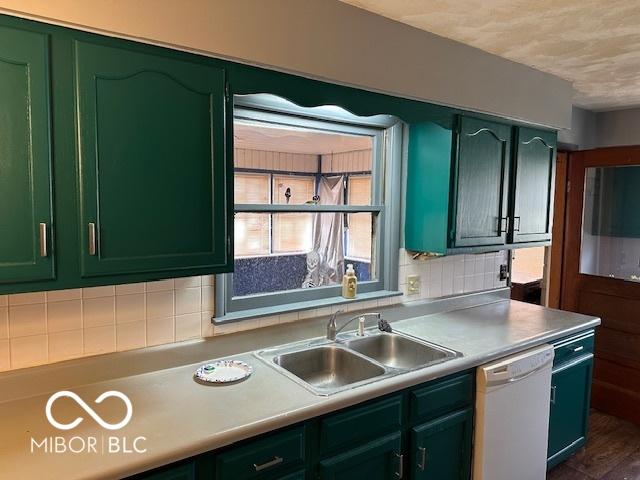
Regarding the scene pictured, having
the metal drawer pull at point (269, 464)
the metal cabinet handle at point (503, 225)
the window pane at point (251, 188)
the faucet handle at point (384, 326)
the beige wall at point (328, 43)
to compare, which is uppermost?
the beige wall at point (328, 43)

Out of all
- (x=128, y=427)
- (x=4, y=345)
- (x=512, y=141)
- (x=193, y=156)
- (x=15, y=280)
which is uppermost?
(x=512, y=141)

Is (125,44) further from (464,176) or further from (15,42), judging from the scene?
(464,176)

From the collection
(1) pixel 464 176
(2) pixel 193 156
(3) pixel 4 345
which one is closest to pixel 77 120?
(2) pixel 193 156

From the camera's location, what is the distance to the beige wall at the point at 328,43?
1411 mm

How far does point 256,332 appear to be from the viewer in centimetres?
208

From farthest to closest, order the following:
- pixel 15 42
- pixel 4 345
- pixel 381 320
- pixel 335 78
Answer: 1. pixel 381 320
2. pixel 335 78
3. pixel 4 345
4. pixel 15 42

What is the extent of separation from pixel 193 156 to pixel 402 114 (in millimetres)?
1023

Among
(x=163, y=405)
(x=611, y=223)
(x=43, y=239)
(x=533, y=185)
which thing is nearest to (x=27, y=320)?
(x=43, y=239)

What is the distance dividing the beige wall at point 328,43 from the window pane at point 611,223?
1.24 metres

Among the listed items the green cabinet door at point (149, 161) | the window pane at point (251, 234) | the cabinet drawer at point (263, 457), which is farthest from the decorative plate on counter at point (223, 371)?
the window pane at point (251, 234)

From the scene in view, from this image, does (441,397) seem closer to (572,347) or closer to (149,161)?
(572,347)

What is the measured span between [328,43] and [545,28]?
3.31 ft

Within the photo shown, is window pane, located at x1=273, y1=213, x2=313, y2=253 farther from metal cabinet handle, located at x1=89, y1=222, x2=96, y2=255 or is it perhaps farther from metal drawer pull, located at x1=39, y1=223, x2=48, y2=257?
metal drawer pull, located at x1=39, y1=223, x2=48, y2=257

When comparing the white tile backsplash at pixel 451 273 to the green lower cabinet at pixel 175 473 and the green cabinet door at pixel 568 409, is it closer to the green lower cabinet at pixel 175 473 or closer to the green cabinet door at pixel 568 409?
the green cabinet door at pixel 568 409
